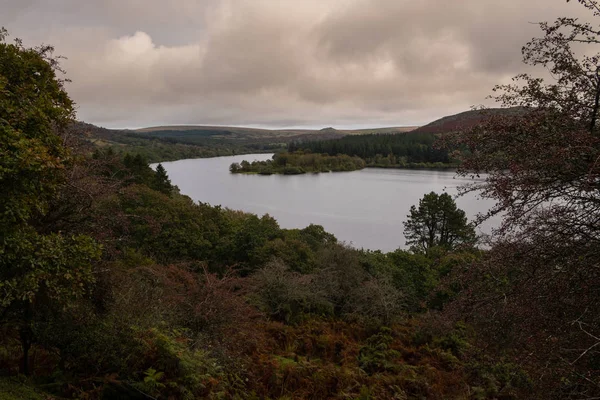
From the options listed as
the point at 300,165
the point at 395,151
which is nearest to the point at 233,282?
the point at 300,165

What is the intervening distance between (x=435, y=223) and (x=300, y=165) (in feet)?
228

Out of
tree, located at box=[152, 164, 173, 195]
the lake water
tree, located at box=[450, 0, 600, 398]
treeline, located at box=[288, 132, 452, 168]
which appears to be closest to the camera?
tree, located at box=[450, 0, 600, 398]

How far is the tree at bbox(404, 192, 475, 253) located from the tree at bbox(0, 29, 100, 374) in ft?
109

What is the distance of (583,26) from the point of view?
200 inches

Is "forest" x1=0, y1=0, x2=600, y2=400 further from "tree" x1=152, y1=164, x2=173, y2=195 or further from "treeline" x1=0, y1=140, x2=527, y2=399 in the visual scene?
→ "tree" x1=152, y1=164, x2=173, y2=195

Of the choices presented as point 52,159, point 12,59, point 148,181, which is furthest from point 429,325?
point 148,181

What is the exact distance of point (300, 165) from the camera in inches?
4126

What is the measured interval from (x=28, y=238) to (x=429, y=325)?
13.0 m

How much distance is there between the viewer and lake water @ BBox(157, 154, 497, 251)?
47469mm

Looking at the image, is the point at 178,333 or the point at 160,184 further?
the point at 160,184

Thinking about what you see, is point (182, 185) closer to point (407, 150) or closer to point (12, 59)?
point (407, 150)

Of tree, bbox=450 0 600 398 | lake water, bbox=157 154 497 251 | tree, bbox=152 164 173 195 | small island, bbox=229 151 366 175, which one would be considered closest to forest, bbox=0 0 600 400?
tree, bbox=450 0 600 398

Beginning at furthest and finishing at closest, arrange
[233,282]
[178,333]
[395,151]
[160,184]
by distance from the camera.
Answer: [395,151] < [160,184] < [233,282] < [178,333]

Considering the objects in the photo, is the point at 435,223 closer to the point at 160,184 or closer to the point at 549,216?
the point at 160,184
